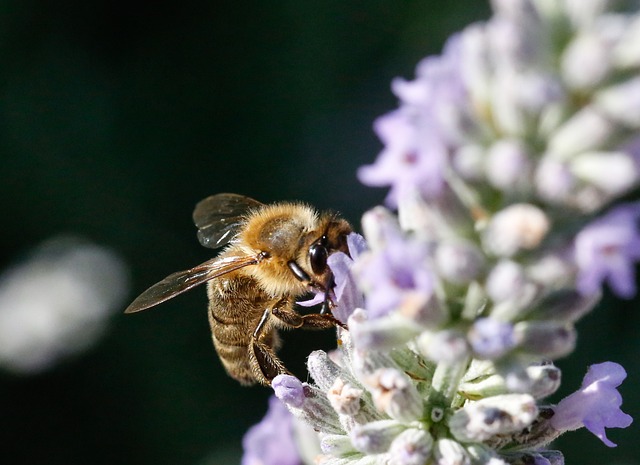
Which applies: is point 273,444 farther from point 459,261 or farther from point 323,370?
point 459,261

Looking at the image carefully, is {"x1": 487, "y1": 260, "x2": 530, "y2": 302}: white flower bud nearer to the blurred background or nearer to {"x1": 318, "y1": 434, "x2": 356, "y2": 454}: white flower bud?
{"x1": 318, "y1": 434, "x2": 356, "y2": 454}: white flower bud

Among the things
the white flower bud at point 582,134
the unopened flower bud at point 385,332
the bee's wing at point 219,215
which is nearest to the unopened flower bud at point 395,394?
the unopened flower bud at point 385,332

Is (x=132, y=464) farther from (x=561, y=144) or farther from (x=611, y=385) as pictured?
(x=561, y=144)

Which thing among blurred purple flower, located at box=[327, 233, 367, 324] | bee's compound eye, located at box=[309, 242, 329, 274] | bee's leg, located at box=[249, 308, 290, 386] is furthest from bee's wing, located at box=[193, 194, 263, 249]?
blurred purple flower, located at box=[327, 233, 367, 324]

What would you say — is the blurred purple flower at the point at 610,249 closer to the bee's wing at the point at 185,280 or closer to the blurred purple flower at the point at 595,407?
the blurred purple flower at the point at 595,407

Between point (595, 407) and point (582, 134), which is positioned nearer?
point (582, 134)

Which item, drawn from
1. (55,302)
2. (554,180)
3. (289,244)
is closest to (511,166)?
(554,180)

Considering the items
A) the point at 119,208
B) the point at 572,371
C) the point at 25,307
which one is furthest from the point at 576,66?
the point at 119,208
